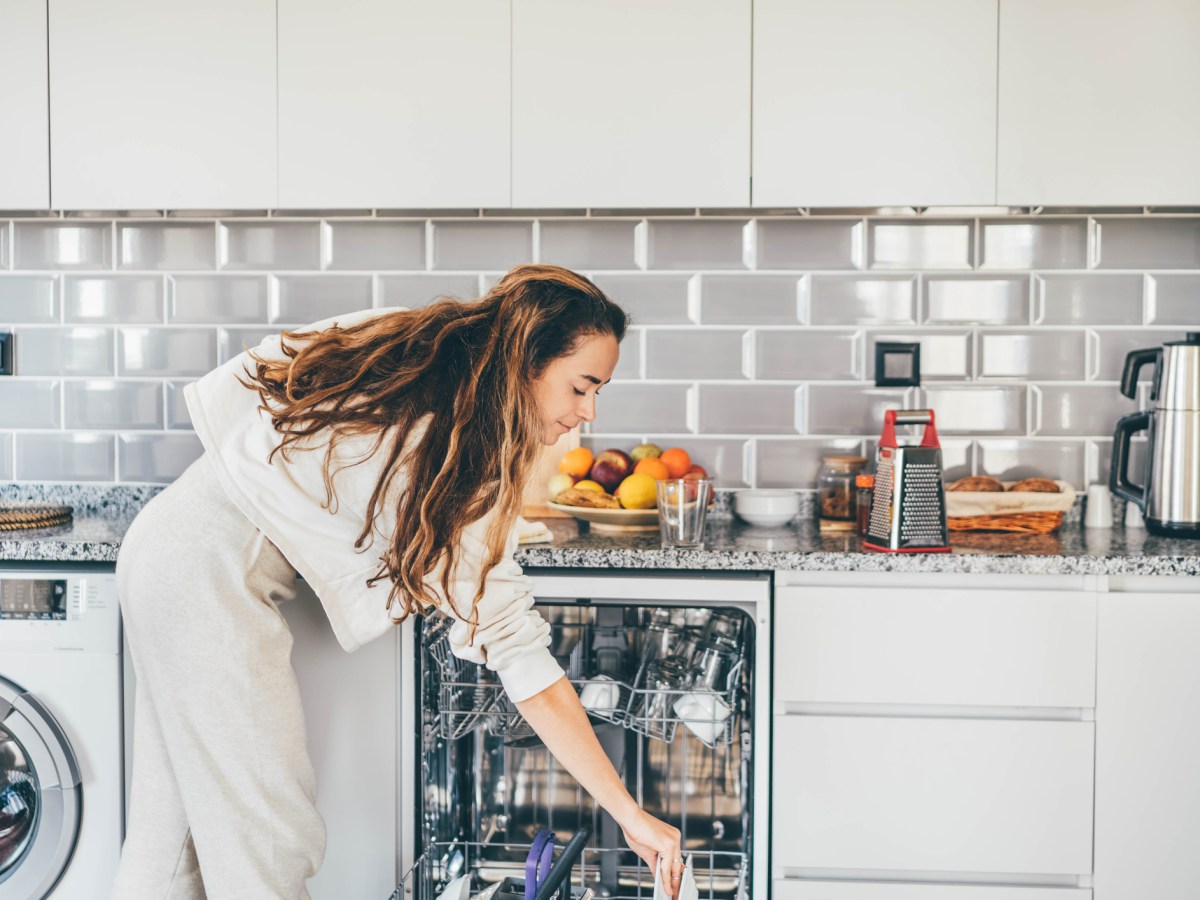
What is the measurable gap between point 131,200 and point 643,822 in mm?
1697

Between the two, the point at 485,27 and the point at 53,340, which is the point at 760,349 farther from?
the point at 53,340

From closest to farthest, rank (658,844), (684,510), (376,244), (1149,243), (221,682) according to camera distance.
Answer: (658,844)
(221,682)
(684,510)
(1149,243)
(376,244)

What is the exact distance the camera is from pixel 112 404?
8.55ft

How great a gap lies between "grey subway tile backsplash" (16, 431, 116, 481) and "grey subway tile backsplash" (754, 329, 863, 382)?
5.27 feet

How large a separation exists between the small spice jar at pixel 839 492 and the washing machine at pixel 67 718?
4.66 ft

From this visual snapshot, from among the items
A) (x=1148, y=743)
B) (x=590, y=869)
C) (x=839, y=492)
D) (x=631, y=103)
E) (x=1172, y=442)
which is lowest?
(x=590, y=869)

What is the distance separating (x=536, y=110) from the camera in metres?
2.17

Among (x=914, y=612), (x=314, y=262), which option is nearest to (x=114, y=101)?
(x=314, y=262)

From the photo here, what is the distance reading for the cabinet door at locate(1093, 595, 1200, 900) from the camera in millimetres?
1877

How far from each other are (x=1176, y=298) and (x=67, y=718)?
8.09 ft

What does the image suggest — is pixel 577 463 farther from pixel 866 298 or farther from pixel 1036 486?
pixel 1036 486

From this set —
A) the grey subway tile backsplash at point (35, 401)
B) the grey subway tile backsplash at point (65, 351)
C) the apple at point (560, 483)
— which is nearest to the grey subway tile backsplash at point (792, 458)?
the apple at point (560, 483)

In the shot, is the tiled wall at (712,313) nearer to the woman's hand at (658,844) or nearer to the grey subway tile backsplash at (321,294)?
the grey subway tile backsplash at (321,294)

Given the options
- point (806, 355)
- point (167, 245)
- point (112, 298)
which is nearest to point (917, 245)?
point (806, 355)
